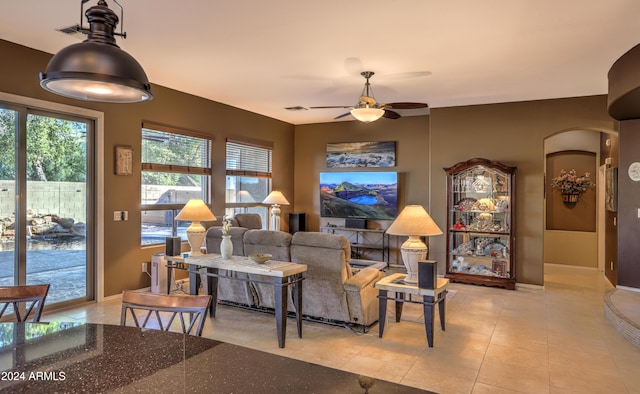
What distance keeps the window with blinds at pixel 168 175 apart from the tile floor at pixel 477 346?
1256mm

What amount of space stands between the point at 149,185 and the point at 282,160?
3.25m

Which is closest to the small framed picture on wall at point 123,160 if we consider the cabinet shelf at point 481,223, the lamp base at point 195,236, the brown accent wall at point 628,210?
the lamp base at point 195,236

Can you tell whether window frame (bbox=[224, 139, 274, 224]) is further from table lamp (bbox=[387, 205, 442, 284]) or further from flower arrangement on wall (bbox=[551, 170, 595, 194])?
flower arrangement on wall (bbox=[551, 170, 595, 194])

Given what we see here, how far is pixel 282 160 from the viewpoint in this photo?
8.41 metres

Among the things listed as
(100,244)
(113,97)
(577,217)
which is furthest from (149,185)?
(577,217)

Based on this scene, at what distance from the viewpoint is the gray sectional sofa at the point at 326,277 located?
12.9ft

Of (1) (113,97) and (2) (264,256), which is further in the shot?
(2) (264,256)

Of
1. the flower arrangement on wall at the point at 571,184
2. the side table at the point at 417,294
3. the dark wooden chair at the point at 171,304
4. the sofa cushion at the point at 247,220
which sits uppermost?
the flower arrangement on wall at the point at 571,184

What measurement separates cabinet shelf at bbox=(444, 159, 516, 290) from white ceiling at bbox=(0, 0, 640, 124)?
4.02 feet

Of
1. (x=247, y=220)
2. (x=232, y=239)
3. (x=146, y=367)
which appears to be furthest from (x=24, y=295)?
(x=247, y=220)

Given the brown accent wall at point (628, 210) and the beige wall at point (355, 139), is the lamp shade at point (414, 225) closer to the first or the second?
the beige wall at point (355, 139)

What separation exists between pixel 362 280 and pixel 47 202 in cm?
361

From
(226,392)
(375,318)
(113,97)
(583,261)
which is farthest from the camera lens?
(583,261)

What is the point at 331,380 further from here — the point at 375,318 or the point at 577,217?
the point at 577,217
